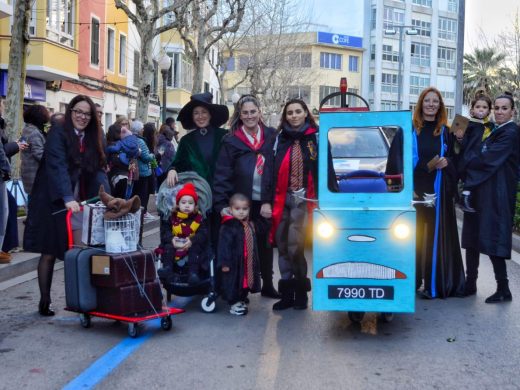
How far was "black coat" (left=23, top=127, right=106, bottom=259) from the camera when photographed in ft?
20.8

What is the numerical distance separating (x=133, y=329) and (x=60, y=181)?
1415 millimetres

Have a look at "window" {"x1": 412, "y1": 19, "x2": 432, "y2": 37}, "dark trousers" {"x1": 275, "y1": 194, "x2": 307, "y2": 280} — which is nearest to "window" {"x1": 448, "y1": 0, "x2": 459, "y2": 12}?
"window" {"x1": 412, "y1": 19, "x2": 432, "y2": 37}

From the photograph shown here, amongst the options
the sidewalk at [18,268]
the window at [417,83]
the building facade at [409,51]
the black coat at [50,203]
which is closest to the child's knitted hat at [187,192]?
the black coat at [50,203]

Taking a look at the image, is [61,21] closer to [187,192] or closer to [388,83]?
[187,192]

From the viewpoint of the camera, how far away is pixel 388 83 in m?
81.6

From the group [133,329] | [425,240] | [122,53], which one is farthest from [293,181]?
[122,53]

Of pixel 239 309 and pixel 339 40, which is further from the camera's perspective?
pixel 339 40

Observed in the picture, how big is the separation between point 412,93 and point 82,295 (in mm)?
81298

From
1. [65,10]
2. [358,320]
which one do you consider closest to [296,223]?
[358,320]

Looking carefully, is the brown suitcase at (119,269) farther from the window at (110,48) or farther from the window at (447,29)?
the window at (447,29)

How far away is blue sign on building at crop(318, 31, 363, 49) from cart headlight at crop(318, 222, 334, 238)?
75.7 meters

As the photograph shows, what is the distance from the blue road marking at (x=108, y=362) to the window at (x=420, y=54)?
8130 centimetres

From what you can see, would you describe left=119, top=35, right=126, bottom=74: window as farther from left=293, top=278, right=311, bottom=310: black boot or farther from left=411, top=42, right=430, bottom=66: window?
left=411, top=42, right=430, bottom=66: window

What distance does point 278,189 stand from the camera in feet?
22.1
